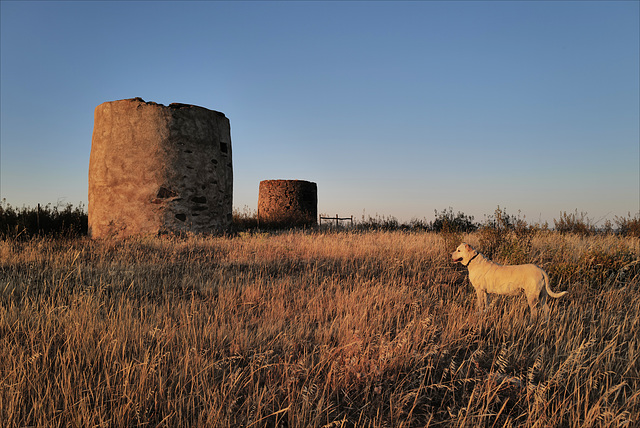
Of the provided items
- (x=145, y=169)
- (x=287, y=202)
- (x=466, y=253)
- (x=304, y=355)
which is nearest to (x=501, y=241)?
(x=466, y=253)

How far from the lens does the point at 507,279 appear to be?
149 inches

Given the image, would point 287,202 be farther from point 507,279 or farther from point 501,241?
point 507,279

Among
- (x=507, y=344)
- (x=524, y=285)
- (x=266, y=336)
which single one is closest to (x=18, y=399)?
(x=266, y=336)

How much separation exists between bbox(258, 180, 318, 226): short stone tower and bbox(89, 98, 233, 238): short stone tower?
19.5 ft

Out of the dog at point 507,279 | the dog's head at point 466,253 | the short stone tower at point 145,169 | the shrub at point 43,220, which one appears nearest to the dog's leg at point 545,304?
the dog at point 507,279

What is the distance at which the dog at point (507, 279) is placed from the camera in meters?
3.61

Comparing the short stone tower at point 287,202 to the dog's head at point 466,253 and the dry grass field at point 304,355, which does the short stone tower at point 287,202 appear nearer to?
the dry grass field at point 304,355

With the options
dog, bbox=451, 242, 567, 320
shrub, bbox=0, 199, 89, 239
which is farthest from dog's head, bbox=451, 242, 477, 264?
shrub, bbox=0, 199, 89, 239

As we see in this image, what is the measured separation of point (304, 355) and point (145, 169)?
22.3ft

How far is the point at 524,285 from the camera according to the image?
3.67 meters

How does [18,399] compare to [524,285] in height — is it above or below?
below

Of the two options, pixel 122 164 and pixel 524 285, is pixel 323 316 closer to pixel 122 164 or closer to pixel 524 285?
pixel 524 285

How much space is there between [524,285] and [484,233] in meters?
3.25

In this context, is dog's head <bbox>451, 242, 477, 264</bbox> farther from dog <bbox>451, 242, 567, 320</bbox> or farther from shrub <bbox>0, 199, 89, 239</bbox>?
shrub <bbox>0, 199, 89, 239</bbox>
